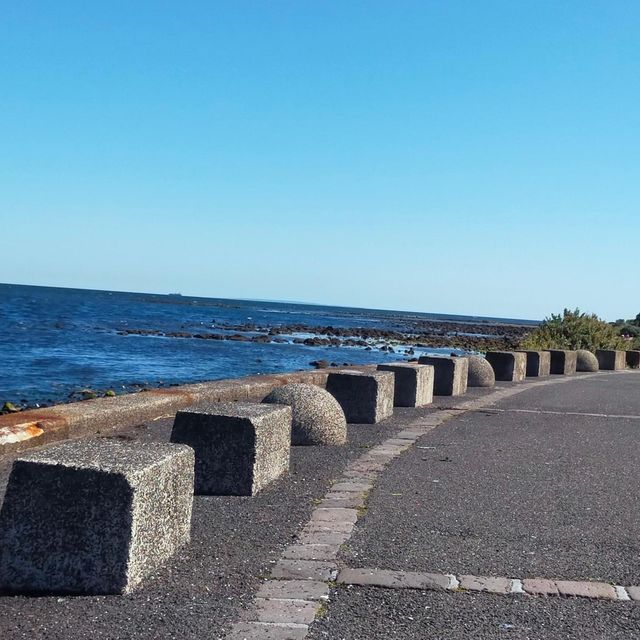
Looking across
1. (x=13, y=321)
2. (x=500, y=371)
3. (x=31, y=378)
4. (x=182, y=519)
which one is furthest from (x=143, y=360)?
(x=182, y=519)

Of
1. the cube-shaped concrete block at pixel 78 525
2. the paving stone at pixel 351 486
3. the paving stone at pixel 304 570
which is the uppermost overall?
the cube-shaped concrete block at pixel 78 525

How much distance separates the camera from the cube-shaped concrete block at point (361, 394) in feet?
32.7

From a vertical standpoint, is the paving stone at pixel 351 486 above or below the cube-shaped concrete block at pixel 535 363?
below

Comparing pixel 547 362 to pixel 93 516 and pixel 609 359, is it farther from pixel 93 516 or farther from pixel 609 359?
pixel 93 516

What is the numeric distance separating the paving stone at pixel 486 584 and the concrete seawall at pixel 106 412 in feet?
13.4

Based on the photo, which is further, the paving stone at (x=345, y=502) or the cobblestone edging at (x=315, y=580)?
the paving stone at (x=345, y=502)

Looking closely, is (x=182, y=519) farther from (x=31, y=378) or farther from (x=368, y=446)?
(x=31, y=378)

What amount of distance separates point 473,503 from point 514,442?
3035 millimetres

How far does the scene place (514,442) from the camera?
8.92m

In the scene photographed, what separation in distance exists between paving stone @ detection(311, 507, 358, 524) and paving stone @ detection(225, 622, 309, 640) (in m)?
1.70

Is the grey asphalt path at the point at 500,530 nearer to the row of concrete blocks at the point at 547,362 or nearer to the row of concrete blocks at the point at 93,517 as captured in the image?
the row of concrete blocks at the point at 93,517

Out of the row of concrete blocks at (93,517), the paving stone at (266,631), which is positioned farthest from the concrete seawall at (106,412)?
A: the paving stone at (266,631)

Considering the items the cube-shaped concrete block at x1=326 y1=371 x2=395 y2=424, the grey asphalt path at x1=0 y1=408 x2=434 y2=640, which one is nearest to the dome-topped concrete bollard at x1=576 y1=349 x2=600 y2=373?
the cube-shaped concrete block at x1=326 y1=371 x2=395 y2=424

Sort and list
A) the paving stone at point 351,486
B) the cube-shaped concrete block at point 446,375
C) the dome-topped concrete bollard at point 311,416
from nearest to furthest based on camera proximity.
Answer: the paving stone at point 351,486
the dome-topped concrete bollard at point 311,416
the cube-shaped concrete block at point 446,375
